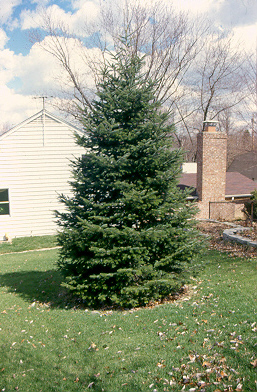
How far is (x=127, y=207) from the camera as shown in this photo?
20.0 feet

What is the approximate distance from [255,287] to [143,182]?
2.83m

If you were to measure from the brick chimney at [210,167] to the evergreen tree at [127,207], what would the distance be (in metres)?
10.6

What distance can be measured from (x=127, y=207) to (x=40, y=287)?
381cm

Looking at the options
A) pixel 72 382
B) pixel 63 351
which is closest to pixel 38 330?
pixel 63 351

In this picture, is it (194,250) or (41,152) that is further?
(41,152)

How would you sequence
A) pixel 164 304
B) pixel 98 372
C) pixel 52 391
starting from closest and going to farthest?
pixel 52 391
pixel 98 372
pixel 164 304

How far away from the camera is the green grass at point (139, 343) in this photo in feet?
12.0

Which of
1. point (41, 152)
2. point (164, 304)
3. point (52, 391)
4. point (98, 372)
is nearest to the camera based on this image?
point (52, 391)

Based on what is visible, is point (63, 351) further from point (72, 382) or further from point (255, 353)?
point (255, 353)

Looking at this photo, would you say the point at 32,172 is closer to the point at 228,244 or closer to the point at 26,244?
the point at 26,244

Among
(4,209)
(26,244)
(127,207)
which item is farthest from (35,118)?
(127,207)

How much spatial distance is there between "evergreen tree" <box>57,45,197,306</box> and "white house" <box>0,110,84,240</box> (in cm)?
Answer: 912

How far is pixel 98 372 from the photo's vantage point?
3.99m

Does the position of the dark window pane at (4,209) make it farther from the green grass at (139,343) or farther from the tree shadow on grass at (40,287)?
the green grass at (139,343)
